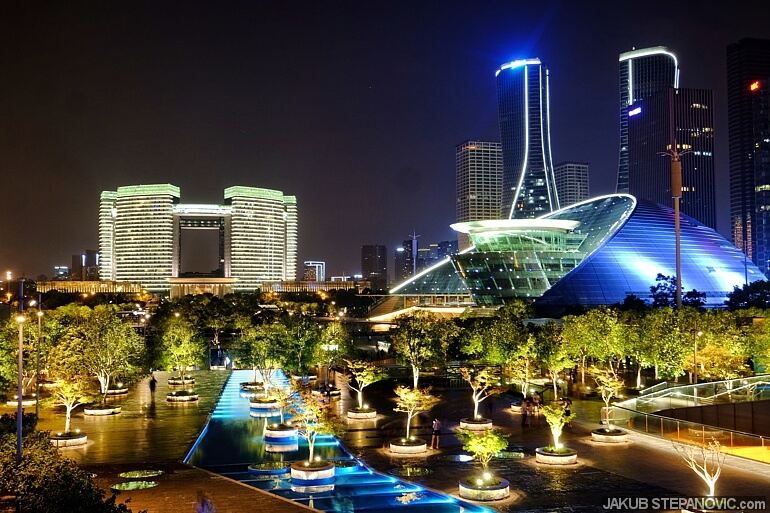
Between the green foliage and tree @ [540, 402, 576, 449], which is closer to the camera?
the green foliage

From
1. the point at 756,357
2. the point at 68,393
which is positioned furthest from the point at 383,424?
the point at 756,357

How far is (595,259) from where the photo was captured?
8725 cm

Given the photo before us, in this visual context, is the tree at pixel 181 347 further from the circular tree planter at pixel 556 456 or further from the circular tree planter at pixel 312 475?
the circular tree planter at pixel 556 456

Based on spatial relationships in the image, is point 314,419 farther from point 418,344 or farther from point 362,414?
point 418,344

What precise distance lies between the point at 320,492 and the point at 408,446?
5.29 meters

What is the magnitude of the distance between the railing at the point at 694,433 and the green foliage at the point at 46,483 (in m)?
19.6

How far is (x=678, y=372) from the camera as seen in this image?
39.3 m

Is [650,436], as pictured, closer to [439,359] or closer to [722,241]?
[439,359]

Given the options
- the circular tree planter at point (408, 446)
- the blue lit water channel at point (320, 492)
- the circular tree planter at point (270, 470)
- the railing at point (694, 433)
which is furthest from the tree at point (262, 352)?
the railing at point (694, 433)

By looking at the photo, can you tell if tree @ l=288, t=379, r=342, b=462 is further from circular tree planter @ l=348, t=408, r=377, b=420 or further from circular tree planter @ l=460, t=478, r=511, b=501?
circular tree planter @ l=348, t=408, r=377, b=420

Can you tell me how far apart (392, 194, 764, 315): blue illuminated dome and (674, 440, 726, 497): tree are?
57.0 metres

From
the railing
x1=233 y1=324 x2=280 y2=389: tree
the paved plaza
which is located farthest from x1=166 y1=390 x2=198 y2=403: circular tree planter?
the railing

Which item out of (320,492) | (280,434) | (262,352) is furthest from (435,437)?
(262,352)

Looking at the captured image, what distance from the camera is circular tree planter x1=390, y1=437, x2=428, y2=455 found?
86.5 feet
